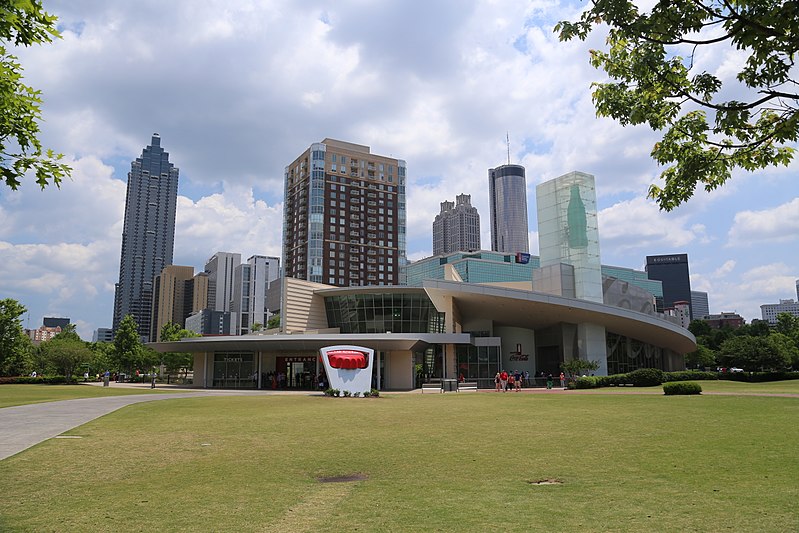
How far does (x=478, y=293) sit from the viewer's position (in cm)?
5450

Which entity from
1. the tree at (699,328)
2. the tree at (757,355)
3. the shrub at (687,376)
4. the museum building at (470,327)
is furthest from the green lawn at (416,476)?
the tree at (699,328)

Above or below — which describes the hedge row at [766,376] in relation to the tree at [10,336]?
below

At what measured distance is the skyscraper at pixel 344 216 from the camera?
13088 cm

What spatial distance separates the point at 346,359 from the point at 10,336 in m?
48.6

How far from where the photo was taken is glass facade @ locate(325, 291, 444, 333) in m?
61.1

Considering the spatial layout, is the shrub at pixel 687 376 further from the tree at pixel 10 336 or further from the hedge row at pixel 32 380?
the tree at pixel 10 336

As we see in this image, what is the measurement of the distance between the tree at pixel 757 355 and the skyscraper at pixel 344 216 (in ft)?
272

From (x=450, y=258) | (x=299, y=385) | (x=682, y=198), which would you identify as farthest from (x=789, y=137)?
(x=450, y=258)

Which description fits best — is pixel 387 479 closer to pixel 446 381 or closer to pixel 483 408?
pixel 483 408

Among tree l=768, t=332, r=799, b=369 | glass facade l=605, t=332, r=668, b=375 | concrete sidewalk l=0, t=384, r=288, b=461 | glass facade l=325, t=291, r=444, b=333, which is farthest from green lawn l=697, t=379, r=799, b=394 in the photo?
concrete sidewalk l=0, t=384, r=288, b=461

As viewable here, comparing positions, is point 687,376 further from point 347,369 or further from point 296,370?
point 296,370

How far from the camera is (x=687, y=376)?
178 ft

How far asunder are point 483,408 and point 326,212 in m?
111

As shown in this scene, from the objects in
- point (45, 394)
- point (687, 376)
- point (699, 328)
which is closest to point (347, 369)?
point (45, 394)
